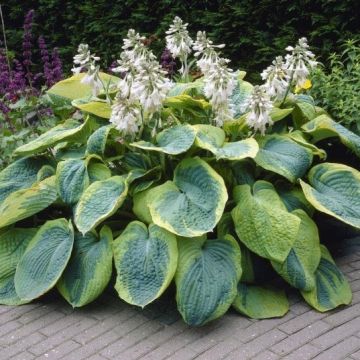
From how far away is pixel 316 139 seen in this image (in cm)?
429

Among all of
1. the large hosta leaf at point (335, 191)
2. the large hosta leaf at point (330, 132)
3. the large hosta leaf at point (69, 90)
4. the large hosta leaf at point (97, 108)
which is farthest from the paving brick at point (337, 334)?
the large hosta leaf at point (69, 90)

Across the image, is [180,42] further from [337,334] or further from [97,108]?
[337,334]

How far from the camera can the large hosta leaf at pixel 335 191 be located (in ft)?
12.2

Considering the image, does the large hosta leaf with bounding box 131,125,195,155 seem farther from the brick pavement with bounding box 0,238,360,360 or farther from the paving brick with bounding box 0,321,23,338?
the paving brick with bounding box 0,321,23,338

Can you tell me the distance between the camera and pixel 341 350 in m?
Result: 3.28

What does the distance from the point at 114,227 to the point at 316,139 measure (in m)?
1.26

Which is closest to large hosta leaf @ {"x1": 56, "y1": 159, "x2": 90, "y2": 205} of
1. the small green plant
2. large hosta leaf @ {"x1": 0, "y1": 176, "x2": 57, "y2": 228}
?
large hosta leaf @ {"x1": 0, "y1": 176, "x2": 57, "y2": 228}

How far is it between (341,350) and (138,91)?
1.55 metres

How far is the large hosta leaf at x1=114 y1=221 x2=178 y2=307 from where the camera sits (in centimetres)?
350

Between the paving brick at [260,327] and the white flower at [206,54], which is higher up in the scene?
the white flower at [206,54]

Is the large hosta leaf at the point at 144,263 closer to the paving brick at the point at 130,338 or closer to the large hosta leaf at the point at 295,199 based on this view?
the paving brick at the point at 130,338

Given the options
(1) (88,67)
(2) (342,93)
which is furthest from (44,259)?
(2) (342,93)

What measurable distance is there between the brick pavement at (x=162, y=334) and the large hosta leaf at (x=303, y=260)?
128 mm

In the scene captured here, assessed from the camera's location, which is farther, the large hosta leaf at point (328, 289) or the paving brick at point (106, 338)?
the large hosta leaf at point (328, 289)
